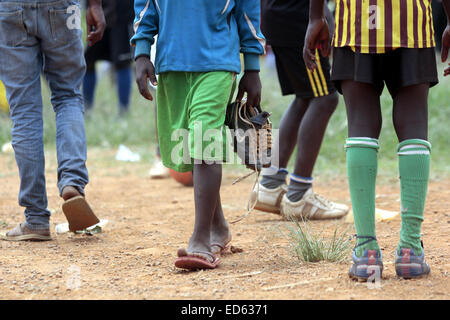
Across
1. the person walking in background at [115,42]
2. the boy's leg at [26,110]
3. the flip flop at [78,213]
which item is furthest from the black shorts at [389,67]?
the person walking in background at [115,42]

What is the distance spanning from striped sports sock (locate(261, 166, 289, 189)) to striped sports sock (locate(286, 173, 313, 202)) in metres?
0.11

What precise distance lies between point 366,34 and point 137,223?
206 cm

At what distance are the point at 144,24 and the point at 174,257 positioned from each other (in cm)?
105

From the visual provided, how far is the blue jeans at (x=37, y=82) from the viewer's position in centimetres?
338

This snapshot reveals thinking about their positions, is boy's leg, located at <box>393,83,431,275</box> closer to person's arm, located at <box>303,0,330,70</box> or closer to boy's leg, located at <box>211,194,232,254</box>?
person's arm, located at <box>303,0,330,70</box>

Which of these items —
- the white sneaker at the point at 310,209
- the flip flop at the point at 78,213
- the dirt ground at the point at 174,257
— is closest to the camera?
the dirt ground at the point at 174,257

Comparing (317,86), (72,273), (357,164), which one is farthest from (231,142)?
(317,86)

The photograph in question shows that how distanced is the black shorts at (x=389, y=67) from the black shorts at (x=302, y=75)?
1.25 meters

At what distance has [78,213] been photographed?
3.32 meters

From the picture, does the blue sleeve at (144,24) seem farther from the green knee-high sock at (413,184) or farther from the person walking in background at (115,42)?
the person walking in background at (115,42)

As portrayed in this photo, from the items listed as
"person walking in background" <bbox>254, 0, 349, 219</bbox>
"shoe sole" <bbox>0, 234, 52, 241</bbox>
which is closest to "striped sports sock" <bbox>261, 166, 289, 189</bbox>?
"person walking in background" <bbox>254, 0, 349, 219</bbox>

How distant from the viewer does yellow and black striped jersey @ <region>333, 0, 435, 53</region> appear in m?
2.43

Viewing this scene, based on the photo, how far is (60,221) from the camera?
4.07m

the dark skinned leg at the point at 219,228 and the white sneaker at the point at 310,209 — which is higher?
the dark skinned leg at the point at 219,228
